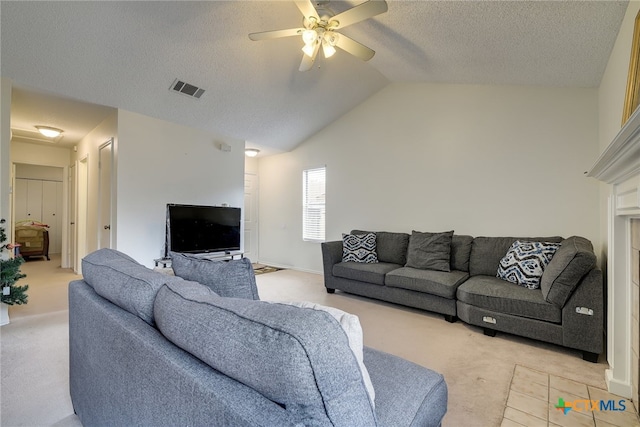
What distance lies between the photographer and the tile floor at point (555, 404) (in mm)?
1622

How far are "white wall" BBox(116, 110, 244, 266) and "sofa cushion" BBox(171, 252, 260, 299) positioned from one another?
119 inches

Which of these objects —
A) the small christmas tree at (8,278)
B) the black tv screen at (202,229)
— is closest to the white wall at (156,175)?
the black tv screen at (202,229)

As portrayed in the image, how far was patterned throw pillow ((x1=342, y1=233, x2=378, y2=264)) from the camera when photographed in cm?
413

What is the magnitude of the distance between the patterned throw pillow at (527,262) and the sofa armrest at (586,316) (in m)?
0.44

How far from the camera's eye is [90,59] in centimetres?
294

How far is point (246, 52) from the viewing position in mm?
3320

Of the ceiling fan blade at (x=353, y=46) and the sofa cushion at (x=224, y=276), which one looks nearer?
the sofa cushion at (x=224, y=276)

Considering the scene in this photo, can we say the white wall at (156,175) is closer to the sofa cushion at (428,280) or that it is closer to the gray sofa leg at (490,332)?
the sofa cushion at (428,280)

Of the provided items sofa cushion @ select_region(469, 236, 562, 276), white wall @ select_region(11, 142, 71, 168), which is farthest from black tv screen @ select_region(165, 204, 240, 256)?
white wall @ select_region(11, 142, 71, 168)

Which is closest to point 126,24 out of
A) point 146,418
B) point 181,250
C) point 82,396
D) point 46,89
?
point 46,89

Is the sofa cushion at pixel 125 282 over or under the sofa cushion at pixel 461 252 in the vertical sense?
over

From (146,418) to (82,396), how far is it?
90cm

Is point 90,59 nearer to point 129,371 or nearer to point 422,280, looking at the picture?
point 129,371

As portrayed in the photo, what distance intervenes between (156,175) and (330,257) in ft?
8.92
